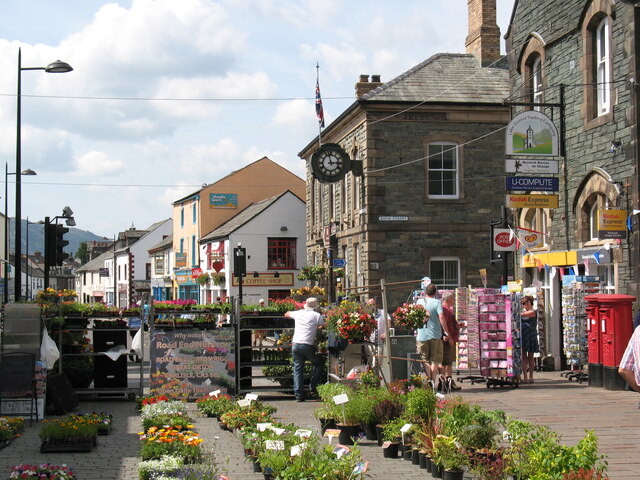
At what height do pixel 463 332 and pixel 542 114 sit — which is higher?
pixel 542 114

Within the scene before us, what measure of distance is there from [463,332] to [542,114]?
536 cm

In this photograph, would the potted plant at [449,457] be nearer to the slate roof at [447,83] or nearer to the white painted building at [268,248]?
the slate roof at [447,83]

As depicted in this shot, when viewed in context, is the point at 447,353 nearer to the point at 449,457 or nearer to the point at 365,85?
the point at 449,457

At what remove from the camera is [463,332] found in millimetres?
21016

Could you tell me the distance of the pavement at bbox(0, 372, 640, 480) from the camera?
9.33 metres

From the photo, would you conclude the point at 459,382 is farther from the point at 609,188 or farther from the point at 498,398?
the point at 609,188

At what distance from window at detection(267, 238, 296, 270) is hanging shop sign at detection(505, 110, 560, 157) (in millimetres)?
34327

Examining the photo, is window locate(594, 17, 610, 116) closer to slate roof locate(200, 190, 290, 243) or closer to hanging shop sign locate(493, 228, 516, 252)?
hanging shop sign locate(493, 228, 516, 252)

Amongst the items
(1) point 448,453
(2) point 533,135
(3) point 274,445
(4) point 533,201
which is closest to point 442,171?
(4) point 533,201

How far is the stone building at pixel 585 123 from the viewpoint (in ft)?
57.7

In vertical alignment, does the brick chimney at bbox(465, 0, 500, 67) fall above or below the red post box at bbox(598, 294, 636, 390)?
above

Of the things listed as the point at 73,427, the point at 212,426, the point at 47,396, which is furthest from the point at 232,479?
the point at 47,396

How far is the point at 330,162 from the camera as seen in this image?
3341cm

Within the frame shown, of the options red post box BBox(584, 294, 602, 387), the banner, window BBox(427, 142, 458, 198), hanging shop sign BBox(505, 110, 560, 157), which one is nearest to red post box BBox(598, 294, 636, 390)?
red post box BBox(584, 294, 602, 387)
